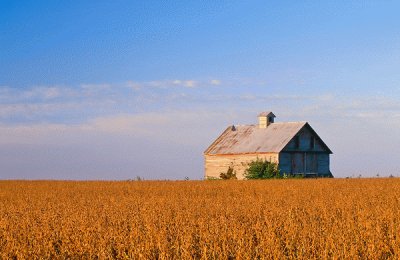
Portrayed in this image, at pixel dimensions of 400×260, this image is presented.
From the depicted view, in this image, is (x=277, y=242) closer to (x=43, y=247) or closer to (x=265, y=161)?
(x=43, y=247)

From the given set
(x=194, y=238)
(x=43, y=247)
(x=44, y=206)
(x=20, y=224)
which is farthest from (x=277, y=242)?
(x=44, y=206)

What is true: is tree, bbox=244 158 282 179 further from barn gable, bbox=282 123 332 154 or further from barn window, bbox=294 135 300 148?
barn window, bbox=294 135 300 148

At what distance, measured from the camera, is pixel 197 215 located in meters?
11.8

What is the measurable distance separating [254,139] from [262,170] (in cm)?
437

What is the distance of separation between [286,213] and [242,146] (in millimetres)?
31938

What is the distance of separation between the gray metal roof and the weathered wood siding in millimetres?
369

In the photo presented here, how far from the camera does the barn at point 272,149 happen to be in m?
41.5

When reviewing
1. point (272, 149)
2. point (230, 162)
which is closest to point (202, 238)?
point (272, 149)

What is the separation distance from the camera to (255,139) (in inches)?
1721

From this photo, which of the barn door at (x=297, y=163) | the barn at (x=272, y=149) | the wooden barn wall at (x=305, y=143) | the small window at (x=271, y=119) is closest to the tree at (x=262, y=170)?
the barn at (x=272, y=149)

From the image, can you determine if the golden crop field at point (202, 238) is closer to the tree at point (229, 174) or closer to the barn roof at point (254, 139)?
the barn roof at point (254, 139)

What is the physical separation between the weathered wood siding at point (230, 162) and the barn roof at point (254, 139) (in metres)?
0.36

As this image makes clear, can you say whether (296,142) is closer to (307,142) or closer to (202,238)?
(307,142)

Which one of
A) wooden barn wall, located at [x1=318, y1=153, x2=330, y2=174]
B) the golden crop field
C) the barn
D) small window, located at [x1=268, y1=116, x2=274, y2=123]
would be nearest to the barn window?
the barn
